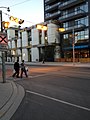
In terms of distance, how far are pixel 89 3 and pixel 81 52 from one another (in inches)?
452

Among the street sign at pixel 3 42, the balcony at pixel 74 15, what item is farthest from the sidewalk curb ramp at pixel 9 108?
the balcony at pixel 74 15

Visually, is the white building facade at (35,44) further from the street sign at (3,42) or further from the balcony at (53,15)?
the street sign at (3,42)

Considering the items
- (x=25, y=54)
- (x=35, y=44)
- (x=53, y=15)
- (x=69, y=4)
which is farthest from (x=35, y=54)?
(x=69, y=4)

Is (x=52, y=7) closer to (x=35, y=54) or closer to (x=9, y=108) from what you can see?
(x=35, y=54)

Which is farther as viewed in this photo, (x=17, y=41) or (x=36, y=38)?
(x=17, y=41)

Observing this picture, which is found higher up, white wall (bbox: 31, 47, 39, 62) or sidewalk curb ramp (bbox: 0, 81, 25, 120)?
white wall (bbox: 31, 47, 39, 62)

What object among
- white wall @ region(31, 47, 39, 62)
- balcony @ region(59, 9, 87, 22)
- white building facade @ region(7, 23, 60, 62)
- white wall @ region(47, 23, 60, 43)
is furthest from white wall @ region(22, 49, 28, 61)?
balcony @ region(59, 9, 87, 22)

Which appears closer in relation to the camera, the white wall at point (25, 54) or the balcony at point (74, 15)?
the balcony at point (74, 15)

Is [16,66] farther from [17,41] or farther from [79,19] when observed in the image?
[17,41]

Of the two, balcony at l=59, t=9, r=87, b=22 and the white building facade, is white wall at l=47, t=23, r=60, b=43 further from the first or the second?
balcony at l=59, t=9, r=87, b=22

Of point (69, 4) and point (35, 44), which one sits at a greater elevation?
point (69, 4)

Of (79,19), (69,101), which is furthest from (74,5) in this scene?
(69,101)

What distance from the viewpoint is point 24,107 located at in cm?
897

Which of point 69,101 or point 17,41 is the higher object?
point 17,41
